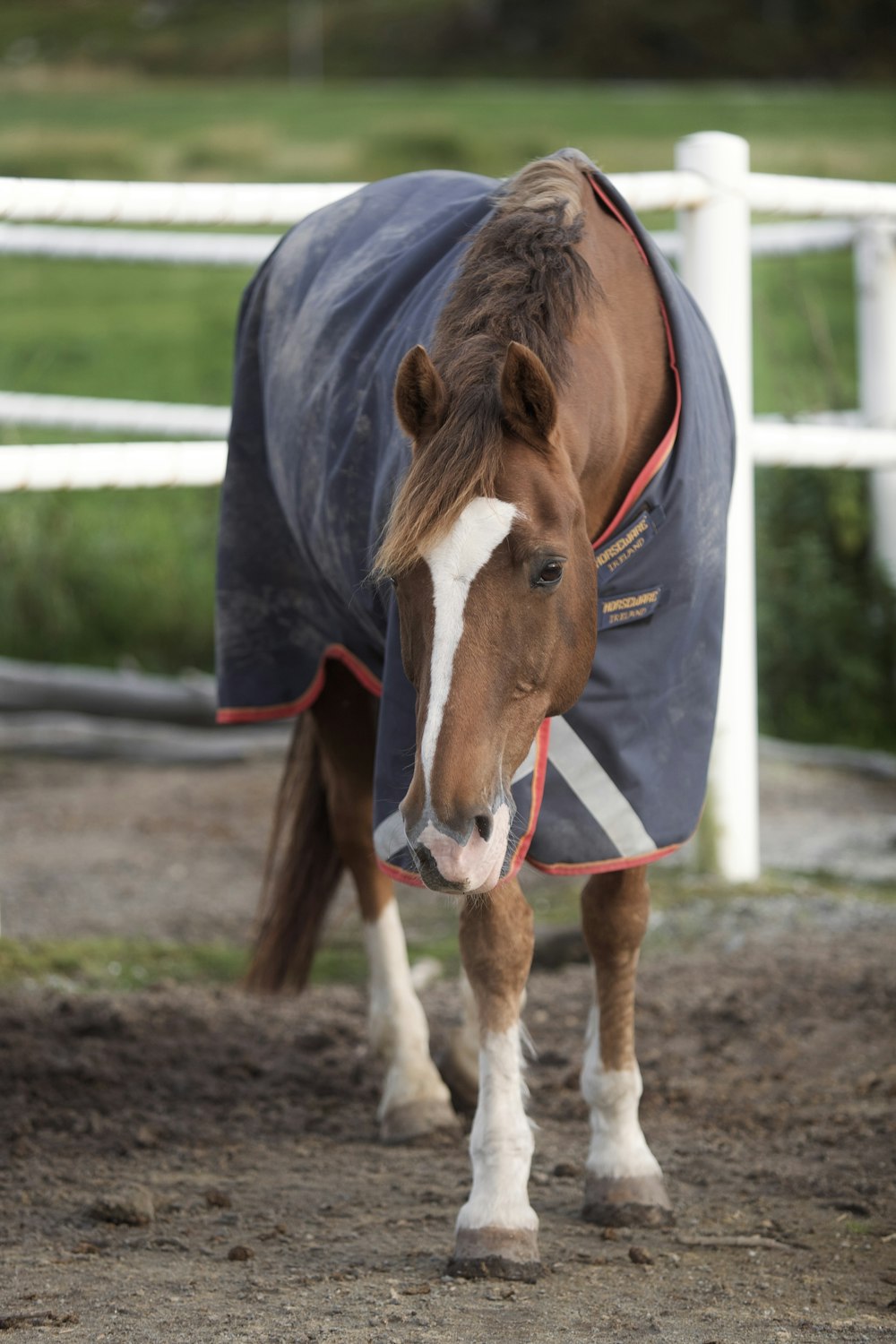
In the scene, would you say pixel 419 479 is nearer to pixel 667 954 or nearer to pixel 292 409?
pixel 292 409

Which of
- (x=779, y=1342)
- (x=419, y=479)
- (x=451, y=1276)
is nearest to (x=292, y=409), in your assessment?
(x=419, y=479)

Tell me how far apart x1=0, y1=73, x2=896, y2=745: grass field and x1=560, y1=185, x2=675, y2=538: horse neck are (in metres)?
3.13

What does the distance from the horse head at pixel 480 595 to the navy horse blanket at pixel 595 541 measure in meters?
0.20

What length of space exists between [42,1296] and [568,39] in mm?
56184

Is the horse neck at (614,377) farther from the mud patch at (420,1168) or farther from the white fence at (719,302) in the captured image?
the white fence at (719,302)

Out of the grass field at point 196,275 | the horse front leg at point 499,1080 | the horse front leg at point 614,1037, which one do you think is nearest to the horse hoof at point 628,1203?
the horse front leg at point 614,1037

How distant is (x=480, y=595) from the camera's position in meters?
2.00

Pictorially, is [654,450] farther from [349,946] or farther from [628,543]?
[349,946]

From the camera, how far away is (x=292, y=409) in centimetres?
A: 296

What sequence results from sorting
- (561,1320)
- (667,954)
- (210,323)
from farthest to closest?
1. (210,323)
2. (667,954)
3. (561,1320)

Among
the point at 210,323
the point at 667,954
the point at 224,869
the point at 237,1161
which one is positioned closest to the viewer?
the point at 237,1161

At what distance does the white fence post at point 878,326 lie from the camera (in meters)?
5.35

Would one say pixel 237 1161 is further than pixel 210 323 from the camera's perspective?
No

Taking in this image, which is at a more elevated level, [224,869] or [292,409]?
[292,409]
